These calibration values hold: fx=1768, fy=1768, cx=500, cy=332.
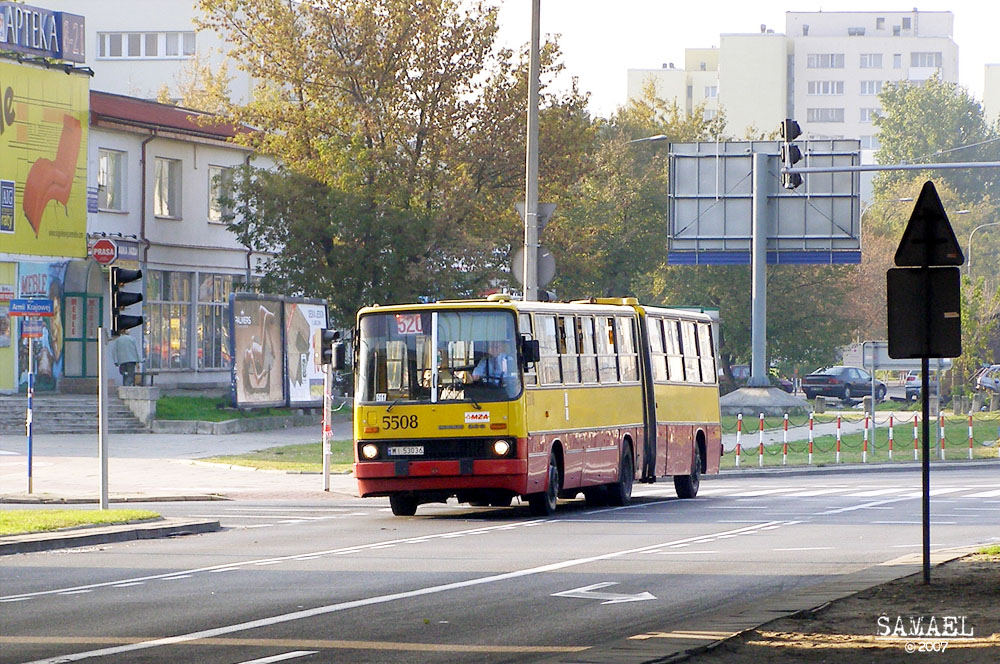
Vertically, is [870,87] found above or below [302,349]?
above

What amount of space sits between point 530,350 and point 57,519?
6179mm

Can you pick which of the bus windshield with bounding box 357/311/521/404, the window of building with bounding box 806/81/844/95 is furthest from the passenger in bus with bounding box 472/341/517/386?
the window of building with bounding box 806/81/844/95

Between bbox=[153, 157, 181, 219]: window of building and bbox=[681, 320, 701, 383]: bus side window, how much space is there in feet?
83.0

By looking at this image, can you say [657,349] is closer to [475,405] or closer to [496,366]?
[496,366]

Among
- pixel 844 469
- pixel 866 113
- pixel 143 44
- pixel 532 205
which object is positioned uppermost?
pixel 866 113

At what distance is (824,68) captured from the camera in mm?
165625

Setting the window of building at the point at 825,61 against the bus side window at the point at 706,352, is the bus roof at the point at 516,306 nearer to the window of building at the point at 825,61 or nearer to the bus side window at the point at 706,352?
the bus side window at the point at 706,352

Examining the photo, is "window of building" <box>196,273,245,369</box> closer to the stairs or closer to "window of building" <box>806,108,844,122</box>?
the stairs

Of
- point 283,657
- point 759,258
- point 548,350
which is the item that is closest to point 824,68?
point 759,258

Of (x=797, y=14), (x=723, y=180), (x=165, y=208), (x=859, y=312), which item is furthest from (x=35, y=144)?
(x=797, y=14)

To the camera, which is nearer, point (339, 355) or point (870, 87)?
point (339, 355)

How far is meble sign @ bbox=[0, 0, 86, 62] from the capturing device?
44.9 metres

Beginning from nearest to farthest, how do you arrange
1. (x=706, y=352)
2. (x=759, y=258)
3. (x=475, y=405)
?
(x=475, y=405) < (x=706, y=352) < (x=759, y=258)

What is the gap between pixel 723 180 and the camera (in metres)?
53.0
